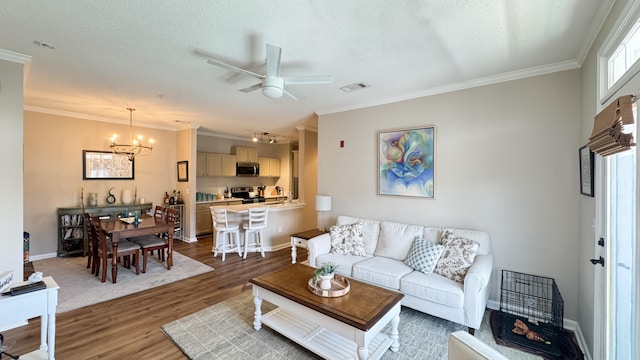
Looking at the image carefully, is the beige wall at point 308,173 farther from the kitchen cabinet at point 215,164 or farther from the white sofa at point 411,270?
the kitchen cabinet at point 215,164

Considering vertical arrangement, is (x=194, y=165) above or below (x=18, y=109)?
below

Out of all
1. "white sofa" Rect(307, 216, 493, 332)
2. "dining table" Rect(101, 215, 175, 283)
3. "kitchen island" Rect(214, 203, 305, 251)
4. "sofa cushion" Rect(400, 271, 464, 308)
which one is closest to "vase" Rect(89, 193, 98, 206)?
"dining table" Rect(101, 215, 175, 283)

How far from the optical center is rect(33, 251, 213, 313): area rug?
11.0 feet

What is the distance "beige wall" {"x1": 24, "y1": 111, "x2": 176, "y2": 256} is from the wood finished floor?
8.12 ft

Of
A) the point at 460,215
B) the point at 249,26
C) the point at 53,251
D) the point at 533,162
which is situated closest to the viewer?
the point at 249,26

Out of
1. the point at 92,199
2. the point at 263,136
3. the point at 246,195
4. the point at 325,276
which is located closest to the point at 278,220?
the point at 246,195

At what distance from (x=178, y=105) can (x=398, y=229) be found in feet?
13.4

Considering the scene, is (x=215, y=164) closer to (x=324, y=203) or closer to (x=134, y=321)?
(x=324, y=203)

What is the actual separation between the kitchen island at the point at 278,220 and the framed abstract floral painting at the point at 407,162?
2.42m

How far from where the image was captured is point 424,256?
312cm

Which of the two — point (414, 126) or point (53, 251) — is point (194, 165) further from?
point (414, 126)

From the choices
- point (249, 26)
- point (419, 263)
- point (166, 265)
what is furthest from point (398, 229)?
point (166, 265)

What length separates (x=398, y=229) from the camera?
368 centimetres

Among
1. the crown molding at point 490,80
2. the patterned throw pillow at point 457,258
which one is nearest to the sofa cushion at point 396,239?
the patterned throw pillow at point 457,258
